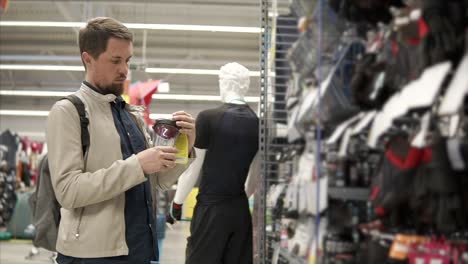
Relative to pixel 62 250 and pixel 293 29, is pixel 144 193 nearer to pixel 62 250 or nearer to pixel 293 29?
pixel 62 250

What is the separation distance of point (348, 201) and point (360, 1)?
0.54m

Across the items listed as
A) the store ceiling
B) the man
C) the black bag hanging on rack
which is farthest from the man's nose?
the store ceiling

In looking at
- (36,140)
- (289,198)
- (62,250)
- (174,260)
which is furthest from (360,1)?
(36,140)

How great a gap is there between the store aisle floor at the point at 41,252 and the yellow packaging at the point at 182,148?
5.42m

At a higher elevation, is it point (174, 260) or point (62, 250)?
point (62, 250)

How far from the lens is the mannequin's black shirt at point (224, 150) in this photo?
3352 millimetres

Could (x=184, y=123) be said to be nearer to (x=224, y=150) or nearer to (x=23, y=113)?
(x=224, y=150)

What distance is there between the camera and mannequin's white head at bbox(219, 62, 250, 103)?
3610 mm

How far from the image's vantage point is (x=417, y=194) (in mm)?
1385

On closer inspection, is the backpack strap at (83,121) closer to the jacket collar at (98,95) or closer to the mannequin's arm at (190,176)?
the jacket collar at (98,95)

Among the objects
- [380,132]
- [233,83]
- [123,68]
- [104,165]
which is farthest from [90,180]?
[233,83]

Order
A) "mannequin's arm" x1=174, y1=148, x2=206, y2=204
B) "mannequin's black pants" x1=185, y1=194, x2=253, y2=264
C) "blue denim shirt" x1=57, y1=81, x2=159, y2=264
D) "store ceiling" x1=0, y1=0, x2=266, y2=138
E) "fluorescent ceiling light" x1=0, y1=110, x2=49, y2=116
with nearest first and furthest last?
"blue denim shirt" x1=57, y1=81, x2=159, y2=264, "mannequin's black pants" x1=185, y1=194, x2=253, y2=264, "mannequin's arm" x1=174, y1=148, x2=206, y2=204, "store ceiling" x1=0, y1=0, x2=266, y2=138, "fluorescent ceiling light" x1=0, y1=110, x2=49, y2=116

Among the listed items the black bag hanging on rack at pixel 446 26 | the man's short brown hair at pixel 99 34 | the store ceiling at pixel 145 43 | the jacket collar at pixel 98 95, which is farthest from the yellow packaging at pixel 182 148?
the store ceiling at pixel 145 43

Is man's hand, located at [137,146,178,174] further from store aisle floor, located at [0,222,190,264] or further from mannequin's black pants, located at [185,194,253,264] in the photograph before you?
store aisle floor, located at [0,222,190,264]
